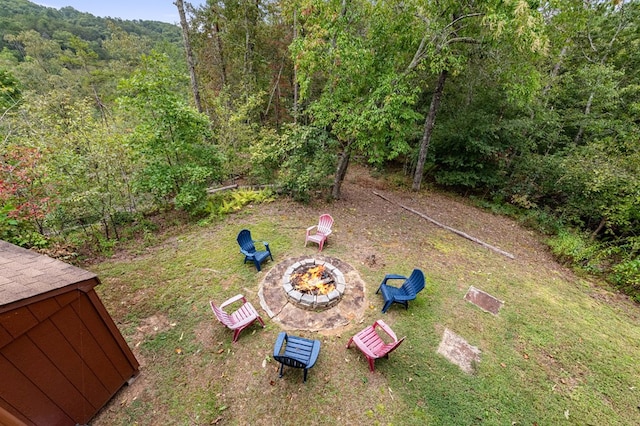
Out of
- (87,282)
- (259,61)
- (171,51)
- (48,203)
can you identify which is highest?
(171,51)

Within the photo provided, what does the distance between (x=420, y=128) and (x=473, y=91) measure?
272cm

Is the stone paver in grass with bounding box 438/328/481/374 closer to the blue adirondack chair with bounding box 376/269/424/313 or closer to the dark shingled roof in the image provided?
the blue adirondack chair with bounding box 376/269/424/313

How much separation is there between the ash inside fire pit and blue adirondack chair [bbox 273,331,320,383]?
3.28 ft

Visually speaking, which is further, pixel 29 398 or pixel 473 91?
pixel 473 91

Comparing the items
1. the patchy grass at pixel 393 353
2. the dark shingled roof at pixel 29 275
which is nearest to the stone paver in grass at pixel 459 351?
the patchy grass at pixel 393 353

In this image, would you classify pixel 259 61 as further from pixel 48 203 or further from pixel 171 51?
pixel 171 51

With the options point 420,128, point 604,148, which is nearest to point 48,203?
point 420,128

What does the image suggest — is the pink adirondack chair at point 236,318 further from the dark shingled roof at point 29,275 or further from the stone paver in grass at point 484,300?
the stone paver in grass at point 484,300

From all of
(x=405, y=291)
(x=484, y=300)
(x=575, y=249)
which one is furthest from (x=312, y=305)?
(x=575, y=249)

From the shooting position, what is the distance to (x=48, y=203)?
5707 mm

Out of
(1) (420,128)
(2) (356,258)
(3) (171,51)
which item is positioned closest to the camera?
(2) (356,258)

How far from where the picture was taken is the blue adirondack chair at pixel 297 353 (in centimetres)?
348

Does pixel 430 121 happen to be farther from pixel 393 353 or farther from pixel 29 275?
pixel 29 275

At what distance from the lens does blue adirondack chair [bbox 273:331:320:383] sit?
3.48m
